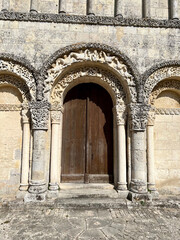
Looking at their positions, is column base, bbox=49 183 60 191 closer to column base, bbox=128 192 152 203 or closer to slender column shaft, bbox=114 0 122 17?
column base, bbox=128 192 152 203

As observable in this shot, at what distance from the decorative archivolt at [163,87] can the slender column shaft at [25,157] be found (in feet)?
12.6

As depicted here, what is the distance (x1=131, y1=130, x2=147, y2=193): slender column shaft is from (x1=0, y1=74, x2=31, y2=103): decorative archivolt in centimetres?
334

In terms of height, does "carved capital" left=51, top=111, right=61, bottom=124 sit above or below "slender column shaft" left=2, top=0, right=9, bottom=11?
below

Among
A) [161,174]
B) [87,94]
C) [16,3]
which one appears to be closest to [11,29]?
[16,3]

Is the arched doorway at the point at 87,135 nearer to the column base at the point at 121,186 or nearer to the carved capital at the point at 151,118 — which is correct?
the column base at the point at 121,186

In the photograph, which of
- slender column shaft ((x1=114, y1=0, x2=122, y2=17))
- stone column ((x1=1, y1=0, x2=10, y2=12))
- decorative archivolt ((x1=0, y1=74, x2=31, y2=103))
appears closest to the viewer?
decorative archivolt ((x1=0, y1=74, x2=31, y2=103))

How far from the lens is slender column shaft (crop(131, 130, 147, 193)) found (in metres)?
4.74

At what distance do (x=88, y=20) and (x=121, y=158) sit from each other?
417 cm

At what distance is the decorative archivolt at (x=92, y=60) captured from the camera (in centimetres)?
494

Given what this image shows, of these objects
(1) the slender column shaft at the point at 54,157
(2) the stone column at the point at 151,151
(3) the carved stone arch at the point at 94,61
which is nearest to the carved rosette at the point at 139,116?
(3) the carved stone arch at the point at 94,61

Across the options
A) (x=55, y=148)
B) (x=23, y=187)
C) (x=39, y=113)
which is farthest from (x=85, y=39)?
(x=23, y=187)

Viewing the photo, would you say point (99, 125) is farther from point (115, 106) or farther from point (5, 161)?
point (5, 161)

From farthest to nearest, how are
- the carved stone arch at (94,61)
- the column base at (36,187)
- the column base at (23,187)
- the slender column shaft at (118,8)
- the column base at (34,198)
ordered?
the slender column shaft at (118,8) → the carved stone arch at (94,61) → the column base at (23,187) → the column base at (36,187) → the column base at (34,198)

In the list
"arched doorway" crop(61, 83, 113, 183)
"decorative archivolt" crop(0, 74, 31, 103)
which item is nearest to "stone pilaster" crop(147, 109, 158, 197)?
"arched doorway" crop(61, 83, 113, 183)
